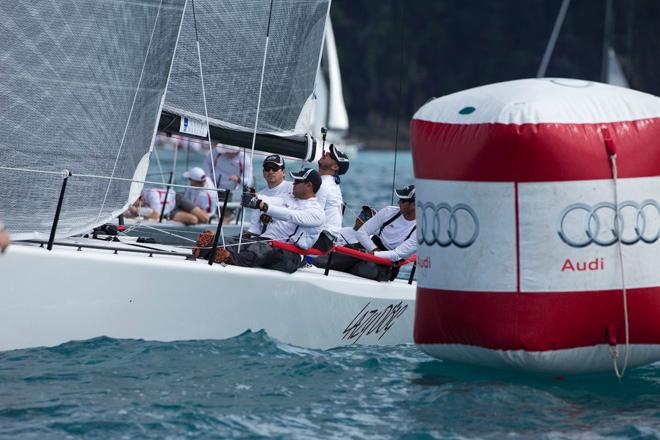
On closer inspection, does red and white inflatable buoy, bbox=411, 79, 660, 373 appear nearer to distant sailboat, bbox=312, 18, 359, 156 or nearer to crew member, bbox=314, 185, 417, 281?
crew member, bbox=314, 185, 417, 281

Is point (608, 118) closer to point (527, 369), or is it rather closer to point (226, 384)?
point (527, 369)

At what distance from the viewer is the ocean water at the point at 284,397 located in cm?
601

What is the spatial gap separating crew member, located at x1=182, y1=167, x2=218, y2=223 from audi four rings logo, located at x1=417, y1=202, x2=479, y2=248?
24.9ft

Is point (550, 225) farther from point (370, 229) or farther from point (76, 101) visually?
point (76, 101)

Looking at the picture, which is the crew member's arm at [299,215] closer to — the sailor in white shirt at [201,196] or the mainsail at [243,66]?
the mainsail at [243,66]

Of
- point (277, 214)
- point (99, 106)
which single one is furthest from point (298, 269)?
point (99, 106)

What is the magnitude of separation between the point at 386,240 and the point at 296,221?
1069 mm

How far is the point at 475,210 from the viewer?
6371mm

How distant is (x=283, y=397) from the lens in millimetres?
6656

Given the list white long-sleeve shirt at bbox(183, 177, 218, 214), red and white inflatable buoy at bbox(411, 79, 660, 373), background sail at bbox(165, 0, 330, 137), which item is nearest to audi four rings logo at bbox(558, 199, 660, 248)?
red and white inflatable buoy at bbox(411, 79, 660, 373)

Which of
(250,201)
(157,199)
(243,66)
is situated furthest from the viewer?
(157,199)

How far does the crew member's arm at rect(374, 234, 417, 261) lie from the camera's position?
349 inches

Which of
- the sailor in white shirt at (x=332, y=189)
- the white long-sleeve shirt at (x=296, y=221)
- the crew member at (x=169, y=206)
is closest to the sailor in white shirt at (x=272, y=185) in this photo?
the white long-sleeve shirt at (x=296, y=221)

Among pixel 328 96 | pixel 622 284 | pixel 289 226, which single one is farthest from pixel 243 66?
pixel 328 96
